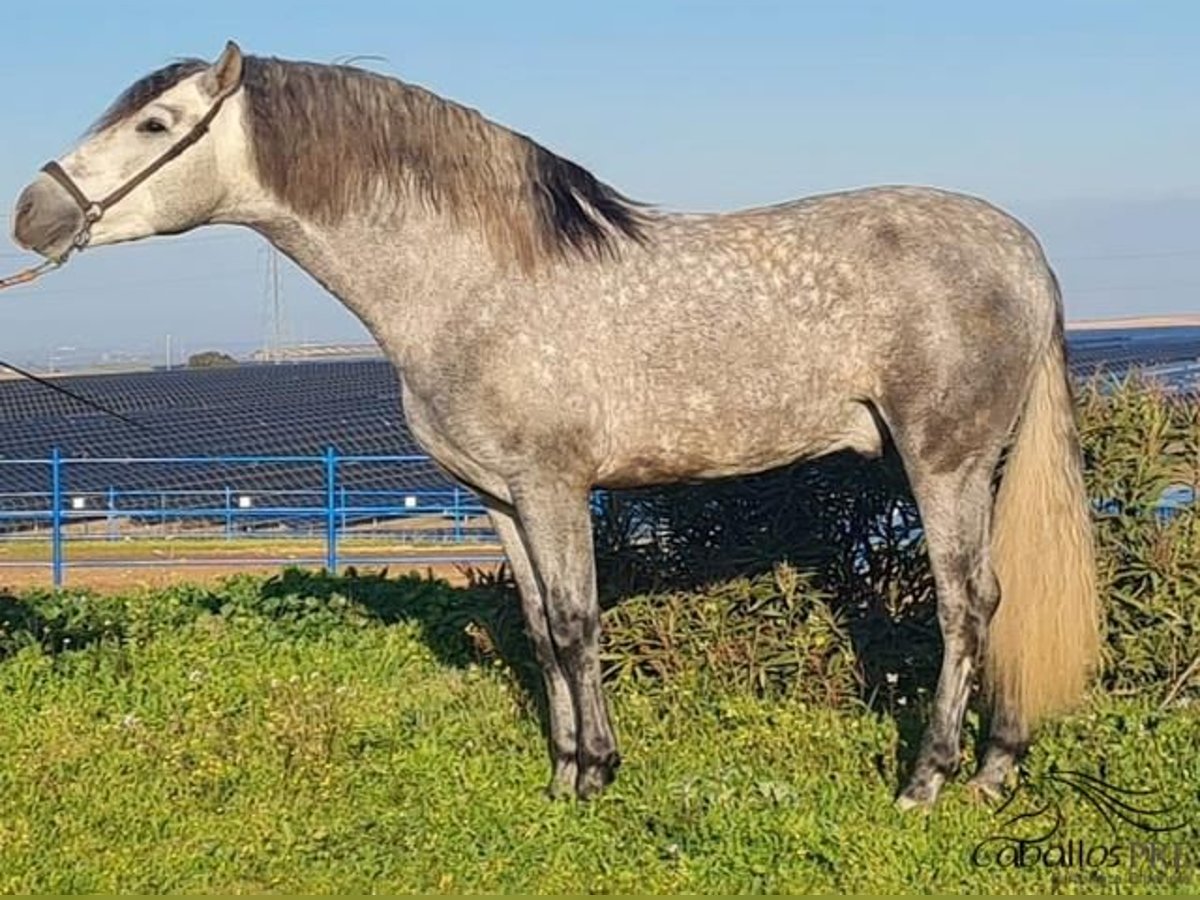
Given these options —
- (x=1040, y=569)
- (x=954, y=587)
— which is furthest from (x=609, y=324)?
(x=1040, y=569)

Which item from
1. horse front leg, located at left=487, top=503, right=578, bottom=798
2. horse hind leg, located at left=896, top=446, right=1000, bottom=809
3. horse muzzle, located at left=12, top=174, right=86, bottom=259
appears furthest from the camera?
horse front leg, located at left=487, top=503, right=578, bottom=798

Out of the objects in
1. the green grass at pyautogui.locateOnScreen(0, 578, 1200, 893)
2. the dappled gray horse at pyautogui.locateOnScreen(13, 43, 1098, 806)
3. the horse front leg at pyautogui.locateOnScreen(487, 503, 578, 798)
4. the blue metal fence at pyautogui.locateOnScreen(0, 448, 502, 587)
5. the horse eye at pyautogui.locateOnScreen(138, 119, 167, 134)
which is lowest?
the blue metal fence at pyautogui.locateOnScreen(0, 448, 502, 587)

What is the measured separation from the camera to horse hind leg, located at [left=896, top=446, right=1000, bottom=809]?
527 cm

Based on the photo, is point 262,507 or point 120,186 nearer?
point 120,186

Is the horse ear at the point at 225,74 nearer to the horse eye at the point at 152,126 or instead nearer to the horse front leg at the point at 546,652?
the horse eye at the point at 152,126

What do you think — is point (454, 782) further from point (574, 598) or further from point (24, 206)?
point (24, 206)

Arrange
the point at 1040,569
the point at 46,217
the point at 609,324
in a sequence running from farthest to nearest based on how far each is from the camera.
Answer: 1. the point at 1040,569
2. the point at 609,324
3. the point at 46,217

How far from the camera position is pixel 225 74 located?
5047 millimetres

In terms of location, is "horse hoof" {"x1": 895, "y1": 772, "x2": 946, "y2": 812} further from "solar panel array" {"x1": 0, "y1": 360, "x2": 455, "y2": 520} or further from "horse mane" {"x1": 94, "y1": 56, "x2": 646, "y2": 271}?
"solar panel array" {"x1": 0, "y1": 360, "x2": 455, "y2": 520}

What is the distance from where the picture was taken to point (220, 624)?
851 cm

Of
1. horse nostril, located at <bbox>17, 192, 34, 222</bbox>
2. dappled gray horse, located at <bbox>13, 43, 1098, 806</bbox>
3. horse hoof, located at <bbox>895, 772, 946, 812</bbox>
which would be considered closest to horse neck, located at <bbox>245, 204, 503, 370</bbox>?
dappled gray horse, located at <bbox>13, 43, 1098, 806</bbox>

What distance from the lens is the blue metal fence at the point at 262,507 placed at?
16000 mm

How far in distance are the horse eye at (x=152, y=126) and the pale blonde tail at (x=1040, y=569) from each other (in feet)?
10.0

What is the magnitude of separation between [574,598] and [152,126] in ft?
6.79
